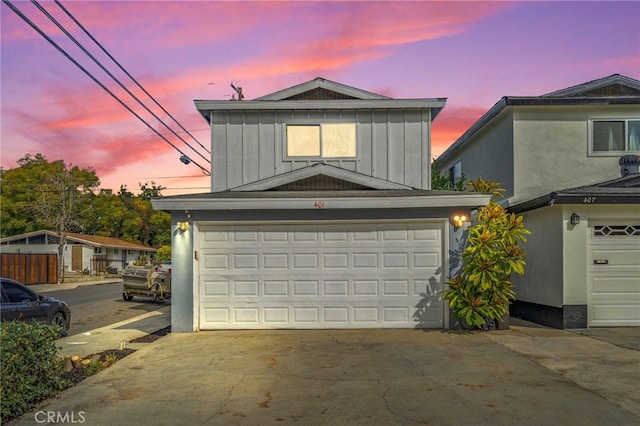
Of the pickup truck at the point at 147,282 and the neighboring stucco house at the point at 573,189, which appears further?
the pickup truck at the point at 147,282

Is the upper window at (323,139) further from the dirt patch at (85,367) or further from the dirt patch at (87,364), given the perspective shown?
the dirt patch at (85,367)

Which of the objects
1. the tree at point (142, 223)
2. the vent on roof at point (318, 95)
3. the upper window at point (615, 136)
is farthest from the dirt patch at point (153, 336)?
the tree at point (142, 223)

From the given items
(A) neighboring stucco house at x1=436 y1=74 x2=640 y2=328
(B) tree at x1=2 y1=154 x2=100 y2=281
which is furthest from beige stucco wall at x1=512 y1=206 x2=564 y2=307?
(B) tree at x1=2 y1=154 x2=100 y2=281

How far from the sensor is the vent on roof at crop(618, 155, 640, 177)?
13.2 metres

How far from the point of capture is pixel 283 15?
1173cm

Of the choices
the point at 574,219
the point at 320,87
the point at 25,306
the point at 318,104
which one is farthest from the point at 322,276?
the point at 25,306

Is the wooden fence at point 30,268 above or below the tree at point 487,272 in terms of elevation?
below

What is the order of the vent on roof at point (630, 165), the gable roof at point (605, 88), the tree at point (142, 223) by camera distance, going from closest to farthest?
the vent on roof at point (630, 165), the gable roof at point (605, 88), the tree at point (142, 223)

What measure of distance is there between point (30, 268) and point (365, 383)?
1236 inches

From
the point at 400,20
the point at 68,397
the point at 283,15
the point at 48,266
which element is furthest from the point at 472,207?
the point at 48,266

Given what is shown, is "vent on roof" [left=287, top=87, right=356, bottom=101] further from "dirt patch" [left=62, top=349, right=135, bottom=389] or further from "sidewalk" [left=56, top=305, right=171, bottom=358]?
"dirt patch" [left=62, top=349, right=135, bottom=389]

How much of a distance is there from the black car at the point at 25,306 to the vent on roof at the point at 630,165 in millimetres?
14602

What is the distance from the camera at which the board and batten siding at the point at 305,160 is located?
1337 centimetres

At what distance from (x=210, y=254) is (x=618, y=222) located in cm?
936
